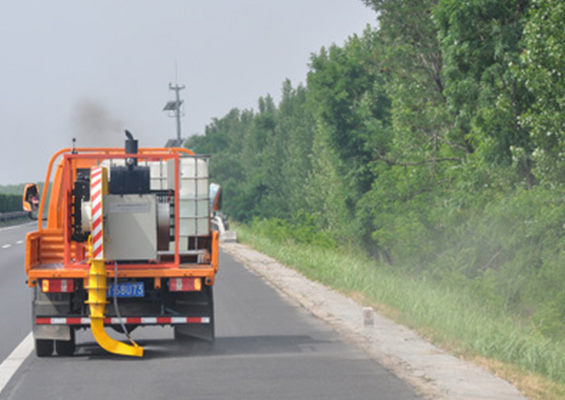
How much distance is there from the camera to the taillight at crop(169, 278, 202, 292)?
41.4 feet

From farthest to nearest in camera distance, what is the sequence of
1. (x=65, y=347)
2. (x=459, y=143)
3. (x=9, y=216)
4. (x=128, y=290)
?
1. (x=9, y=216)
2. (x=459, y=143)
3. (x=65, y=347)
4. (x=128, y=290)

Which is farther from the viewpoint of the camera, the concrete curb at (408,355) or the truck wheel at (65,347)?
the truck wheel at (65,347)

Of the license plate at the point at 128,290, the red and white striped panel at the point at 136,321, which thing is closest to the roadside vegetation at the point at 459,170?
the red and white striped panel at the point at 136,321

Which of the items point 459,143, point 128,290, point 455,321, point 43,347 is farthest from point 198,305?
point 459,143

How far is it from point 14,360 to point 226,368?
246cm

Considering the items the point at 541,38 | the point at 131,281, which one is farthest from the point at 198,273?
the point at 541,38

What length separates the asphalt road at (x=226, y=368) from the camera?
9.80 meters

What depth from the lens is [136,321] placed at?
12656 mm

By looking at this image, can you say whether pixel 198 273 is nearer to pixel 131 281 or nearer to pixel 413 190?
pixel 131 281

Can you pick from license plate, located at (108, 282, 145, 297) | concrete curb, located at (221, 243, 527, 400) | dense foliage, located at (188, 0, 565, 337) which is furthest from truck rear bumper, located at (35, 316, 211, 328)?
dense foliage, located at (188, 0, 565, 337)

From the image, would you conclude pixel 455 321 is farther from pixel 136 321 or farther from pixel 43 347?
pixel 43 347

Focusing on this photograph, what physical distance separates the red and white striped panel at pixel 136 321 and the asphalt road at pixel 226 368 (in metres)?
0.36

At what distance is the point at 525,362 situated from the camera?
11.6 m

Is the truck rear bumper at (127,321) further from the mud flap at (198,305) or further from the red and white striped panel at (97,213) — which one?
the red and white striped panel at (97,213)
